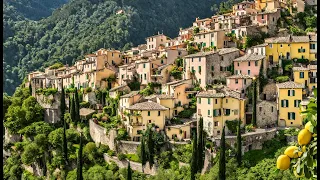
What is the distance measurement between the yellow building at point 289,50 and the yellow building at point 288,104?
7.71 metres

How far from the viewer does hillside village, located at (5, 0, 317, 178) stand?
4534 centimetres

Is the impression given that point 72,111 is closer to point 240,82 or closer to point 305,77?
point 240,82

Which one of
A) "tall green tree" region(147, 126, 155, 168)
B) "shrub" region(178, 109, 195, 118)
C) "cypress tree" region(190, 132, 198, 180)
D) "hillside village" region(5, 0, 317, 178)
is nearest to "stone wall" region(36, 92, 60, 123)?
"hillside village" region(5, 0, 317, 178)

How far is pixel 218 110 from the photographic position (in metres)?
45.0

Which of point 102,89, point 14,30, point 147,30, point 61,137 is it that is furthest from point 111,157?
point 14,30

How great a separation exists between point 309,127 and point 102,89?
5599 centimetres

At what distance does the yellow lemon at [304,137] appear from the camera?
152 inches

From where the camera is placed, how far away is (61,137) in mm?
51906

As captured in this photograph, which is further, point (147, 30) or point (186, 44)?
point (147, 30)

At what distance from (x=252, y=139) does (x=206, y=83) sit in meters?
11.2

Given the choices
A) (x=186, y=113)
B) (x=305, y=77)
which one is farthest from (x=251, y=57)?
(x=186, y=113)

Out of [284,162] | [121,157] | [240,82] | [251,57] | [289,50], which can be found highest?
[289,50]

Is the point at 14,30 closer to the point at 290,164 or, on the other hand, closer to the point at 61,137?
the point at 61,137

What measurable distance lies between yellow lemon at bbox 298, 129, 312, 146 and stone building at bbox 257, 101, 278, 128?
4236 centimetres
